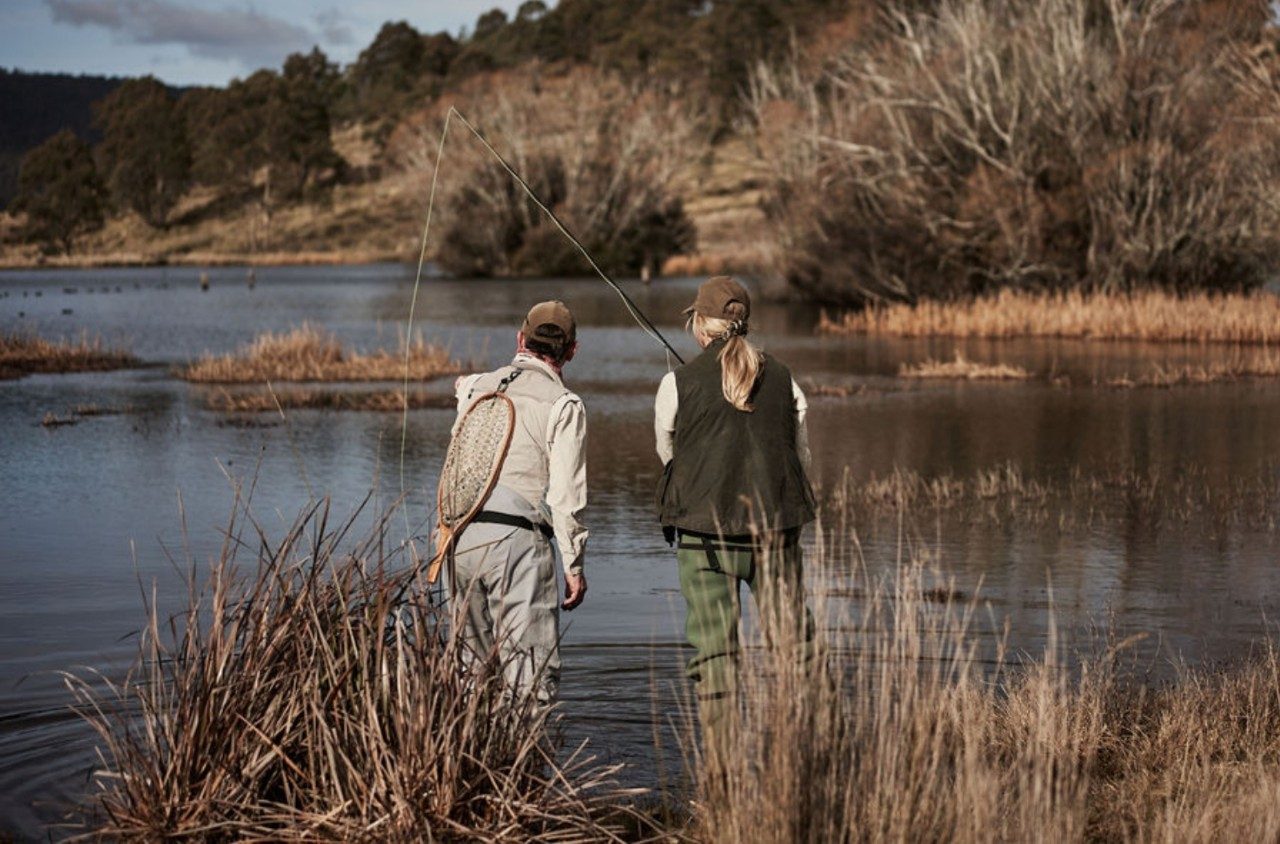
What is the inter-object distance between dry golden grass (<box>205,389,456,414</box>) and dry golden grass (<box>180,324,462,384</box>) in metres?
2.32

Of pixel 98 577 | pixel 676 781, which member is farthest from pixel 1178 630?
pixel 98 577

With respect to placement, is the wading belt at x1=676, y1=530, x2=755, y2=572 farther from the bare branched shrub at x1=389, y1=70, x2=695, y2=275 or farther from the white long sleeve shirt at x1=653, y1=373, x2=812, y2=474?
the bare branched shrub at x1=389, y1=70, x2=695, y2=275

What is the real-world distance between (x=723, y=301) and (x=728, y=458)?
0.58 meters

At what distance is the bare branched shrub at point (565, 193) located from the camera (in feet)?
250

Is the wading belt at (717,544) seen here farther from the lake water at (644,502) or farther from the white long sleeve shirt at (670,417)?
the lake water at (644,502)

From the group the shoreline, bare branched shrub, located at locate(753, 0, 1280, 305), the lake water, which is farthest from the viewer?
the shoreline

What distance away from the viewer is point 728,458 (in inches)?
245

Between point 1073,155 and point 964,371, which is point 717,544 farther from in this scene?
point 1073,155

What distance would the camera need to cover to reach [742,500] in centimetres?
599

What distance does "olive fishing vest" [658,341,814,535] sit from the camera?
623 centimetres

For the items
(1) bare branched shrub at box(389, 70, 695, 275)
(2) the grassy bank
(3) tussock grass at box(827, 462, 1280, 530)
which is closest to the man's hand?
(2) the grassy bank

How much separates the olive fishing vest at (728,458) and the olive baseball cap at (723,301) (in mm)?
119

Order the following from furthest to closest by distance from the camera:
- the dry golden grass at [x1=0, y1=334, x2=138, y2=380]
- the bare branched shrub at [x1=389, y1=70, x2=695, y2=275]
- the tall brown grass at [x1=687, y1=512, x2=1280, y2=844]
Answer: the bare branched shrub at [x1=389, y1=70, x2=695, y2=275]
the dry golden grass at [x1=0, y1=334, x2=138, y2=380]
the tall brown grass at [x1=687, y1=512, x2=1280, y2=844]

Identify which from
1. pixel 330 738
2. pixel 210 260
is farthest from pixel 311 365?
pixel 210 260
